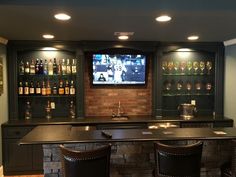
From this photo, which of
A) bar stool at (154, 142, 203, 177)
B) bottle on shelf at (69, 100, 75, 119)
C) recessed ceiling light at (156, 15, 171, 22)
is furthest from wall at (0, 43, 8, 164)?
bar stool at (154, 142, 203, 177)

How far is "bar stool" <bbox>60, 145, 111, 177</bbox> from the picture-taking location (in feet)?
7.79

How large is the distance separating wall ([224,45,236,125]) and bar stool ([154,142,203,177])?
110 inches

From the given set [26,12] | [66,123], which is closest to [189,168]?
[26,12]

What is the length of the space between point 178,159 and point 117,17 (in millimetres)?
1630

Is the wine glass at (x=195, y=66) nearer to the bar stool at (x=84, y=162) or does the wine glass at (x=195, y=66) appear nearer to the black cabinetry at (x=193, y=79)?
the black cabinetry at (x=193, y=79)

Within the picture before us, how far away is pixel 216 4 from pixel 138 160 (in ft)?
5.99

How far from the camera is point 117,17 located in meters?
3.01

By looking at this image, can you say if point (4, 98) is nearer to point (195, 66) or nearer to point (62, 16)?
point (62, 16)

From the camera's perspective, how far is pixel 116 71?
524 cm

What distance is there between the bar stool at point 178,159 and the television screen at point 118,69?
2.81m

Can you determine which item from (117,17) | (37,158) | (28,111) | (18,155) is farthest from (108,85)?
A: (117,17)

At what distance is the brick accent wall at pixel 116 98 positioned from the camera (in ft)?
17.5

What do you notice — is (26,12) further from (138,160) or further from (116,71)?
(116,71)

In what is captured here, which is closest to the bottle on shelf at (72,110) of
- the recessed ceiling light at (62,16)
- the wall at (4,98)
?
the wall at (4,98)
